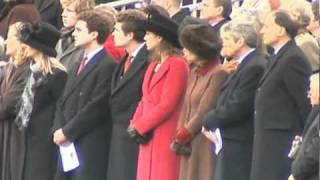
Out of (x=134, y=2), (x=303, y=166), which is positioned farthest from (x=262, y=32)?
(x=134, y=2)

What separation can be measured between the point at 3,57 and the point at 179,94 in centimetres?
296

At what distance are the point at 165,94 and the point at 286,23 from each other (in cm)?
134

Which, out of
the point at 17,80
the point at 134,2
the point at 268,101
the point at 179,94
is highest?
the point at 268,101

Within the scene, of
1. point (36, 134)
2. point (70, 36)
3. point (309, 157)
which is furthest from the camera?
point (70, 36)

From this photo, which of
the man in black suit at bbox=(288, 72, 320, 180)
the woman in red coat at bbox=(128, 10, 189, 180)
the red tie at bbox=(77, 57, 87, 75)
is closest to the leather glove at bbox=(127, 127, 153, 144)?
the woman in red coat at bbox=(128, 10, 189, 180)

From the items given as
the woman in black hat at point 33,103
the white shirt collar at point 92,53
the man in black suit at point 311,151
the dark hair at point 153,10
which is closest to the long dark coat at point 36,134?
the woman in black hat at point 33,103

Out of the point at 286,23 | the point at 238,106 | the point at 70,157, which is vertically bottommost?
the point at 70,157

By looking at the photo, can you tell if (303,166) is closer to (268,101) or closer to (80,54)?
(268,101)

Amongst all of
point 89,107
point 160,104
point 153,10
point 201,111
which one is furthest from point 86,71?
point 201,111

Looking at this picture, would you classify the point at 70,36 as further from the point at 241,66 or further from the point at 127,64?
the point at 241,66

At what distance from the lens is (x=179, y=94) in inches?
338

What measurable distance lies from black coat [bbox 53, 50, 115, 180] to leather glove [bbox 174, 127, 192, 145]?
3.41 feet

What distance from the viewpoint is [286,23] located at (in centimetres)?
770

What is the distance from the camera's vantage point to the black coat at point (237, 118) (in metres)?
7.90
